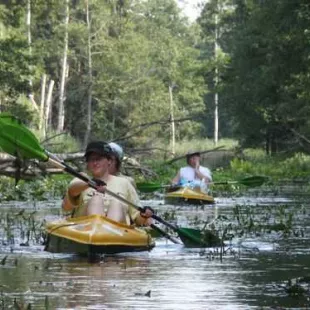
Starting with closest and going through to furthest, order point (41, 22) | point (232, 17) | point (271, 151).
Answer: point (271, 151)
point (41, 22)
point (232, 17)

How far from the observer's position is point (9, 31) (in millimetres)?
46062

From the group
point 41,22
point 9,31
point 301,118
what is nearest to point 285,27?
point 301,118

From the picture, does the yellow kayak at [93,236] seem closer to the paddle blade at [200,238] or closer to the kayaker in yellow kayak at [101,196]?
the kayaker in yellow kayak at [101,196]

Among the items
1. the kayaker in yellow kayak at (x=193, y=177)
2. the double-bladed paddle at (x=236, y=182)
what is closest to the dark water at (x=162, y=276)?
the double-bladed paddle at (x=236, y=182)

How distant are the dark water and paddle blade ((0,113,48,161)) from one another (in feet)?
3.48

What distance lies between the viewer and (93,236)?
11.0 meters

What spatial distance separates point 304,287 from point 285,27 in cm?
3246

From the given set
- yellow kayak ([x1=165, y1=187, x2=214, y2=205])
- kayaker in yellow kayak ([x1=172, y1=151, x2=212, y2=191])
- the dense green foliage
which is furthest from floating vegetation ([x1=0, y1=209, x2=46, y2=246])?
the dense green foliage

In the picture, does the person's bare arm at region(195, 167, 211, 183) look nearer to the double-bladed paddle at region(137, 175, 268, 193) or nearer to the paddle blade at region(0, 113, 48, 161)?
the double-bladed paddle at region(137, 175, 268, 193)

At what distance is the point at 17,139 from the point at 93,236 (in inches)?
47.4

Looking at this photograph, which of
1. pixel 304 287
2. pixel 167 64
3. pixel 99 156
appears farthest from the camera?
pixel 167 64

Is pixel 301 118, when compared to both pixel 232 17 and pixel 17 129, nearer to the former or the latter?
pixel 232 17

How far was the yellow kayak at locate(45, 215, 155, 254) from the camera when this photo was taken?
1110 cm

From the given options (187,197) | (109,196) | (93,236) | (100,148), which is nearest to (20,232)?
(109,196)
